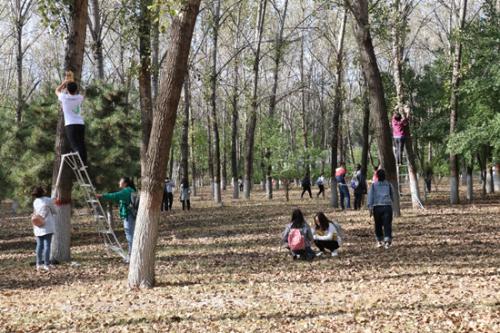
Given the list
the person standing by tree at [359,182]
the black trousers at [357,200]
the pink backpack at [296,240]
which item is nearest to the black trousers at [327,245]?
the pink backpack at [296,240]

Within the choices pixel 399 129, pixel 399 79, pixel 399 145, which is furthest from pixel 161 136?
pixel 399 79

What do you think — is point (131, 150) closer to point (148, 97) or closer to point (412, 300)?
point (148, 97)

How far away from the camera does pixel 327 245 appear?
11617 millimetres

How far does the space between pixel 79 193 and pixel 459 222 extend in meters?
10.8

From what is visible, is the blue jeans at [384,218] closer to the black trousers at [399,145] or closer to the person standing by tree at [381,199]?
the person standing by tree at [381,199]

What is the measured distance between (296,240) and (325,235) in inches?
32.4

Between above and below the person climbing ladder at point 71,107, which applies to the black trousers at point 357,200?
below

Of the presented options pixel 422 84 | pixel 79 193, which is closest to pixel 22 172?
pixel 79 193

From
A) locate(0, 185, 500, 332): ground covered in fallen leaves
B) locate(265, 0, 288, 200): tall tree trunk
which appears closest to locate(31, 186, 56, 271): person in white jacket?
locate(0, 185, 500, 332): ground covered in fallen leaves

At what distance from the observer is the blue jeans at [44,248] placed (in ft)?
36.2

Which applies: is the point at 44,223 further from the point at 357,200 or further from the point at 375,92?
the point at 357,200

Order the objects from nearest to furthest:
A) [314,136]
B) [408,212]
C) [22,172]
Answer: [22,172] < [408,212] < [314,136]

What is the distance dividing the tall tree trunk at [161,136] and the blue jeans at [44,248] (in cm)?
321

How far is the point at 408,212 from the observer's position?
746 inches
